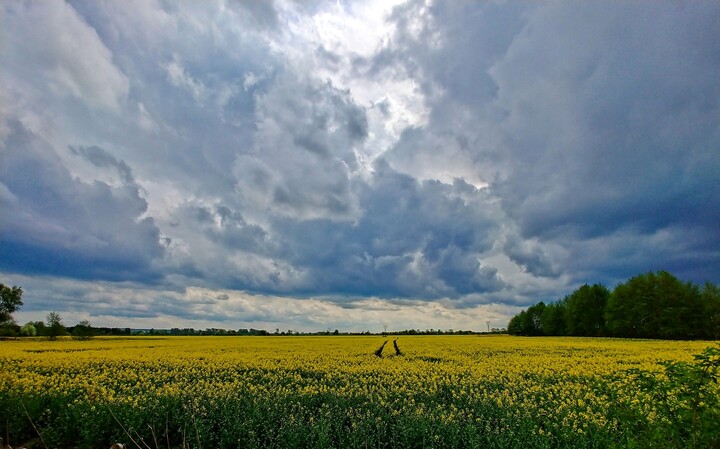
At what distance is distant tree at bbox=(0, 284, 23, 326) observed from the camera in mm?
81875

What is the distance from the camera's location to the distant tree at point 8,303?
81875 mm

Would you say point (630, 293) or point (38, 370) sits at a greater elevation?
point (630, 293)

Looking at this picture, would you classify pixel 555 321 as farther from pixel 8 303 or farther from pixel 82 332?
pixel 8 303

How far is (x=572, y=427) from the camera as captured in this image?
1229cm

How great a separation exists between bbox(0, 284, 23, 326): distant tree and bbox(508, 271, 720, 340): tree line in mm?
119512

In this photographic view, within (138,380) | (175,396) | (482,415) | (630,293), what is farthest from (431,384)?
(630,293)

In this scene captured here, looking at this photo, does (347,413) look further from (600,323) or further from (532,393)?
(600,323)

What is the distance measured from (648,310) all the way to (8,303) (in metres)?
125

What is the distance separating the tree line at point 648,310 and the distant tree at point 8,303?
120 meters

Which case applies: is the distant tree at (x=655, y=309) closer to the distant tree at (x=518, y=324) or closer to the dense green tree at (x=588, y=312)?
the dense green tree at (x=588, y=312)

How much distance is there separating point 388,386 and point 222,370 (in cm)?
1035

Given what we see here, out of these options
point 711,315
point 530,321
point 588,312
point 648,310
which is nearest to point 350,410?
point 648,310

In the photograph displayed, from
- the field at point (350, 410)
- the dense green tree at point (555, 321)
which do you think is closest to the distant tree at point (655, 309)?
the dense green tree at point (555, 321)

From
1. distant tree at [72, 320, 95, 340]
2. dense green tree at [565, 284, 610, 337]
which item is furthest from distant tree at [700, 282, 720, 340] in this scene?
distant tree at [72, 320, 95, 340]
